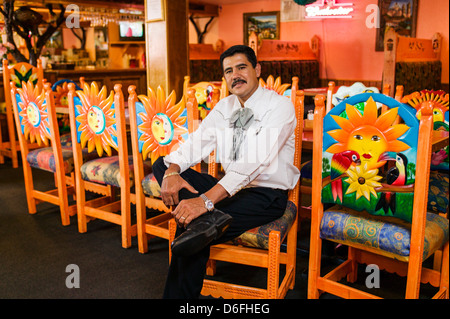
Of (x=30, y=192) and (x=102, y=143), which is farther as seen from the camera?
(x=30, y=192)

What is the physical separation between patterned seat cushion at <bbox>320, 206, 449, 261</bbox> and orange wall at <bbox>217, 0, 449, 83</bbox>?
5.85 meters

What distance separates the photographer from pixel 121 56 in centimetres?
1062

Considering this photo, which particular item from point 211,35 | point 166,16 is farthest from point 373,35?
point 166,16

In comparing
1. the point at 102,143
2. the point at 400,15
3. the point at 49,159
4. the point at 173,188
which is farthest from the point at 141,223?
the point at 400,15

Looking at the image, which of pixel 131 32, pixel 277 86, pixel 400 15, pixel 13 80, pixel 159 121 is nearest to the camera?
pixel 159 121

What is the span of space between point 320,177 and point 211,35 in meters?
9.05

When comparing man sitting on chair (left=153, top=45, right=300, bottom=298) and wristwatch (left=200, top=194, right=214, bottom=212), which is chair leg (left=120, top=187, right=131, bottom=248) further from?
wristwatch (left=200, top=194, right=214, bottom=212)

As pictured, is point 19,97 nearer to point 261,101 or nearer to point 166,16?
point 166,16

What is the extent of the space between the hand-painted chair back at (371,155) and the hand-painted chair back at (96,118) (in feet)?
4.43

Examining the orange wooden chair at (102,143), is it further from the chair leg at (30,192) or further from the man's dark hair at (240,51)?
the man's dark hair at (240,51)

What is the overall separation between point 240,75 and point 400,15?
6.19 meters

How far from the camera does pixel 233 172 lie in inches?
70.3

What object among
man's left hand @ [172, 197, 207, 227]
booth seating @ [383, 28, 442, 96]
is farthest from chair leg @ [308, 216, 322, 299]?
booth seating @ [383, 28, 442, 96]

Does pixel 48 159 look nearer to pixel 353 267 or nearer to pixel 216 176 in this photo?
pixel 216 176
